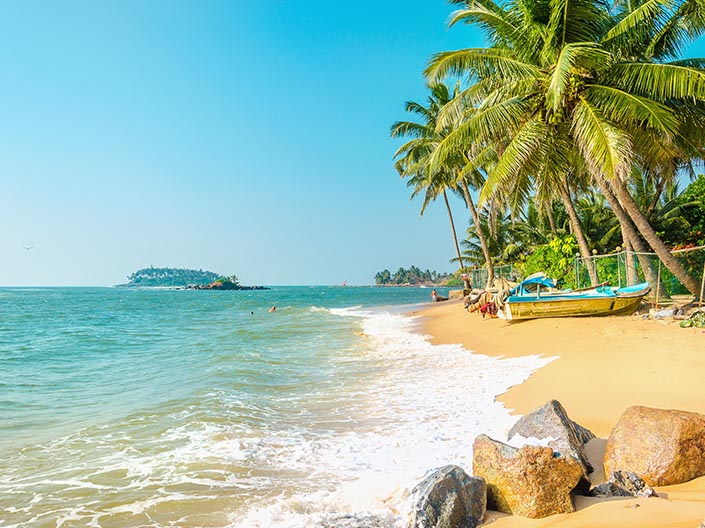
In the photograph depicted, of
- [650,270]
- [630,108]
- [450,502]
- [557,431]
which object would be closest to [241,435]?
[450,502]

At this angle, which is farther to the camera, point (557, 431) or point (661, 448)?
point (557, 431)

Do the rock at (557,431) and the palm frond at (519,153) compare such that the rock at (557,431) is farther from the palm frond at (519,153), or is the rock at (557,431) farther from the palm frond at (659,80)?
the palm frond at (659,80)

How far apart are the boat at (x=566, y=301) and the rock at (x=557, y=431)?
35.1 ft

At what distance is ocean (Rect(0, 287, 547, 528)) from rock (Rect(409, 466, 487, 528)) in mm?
260

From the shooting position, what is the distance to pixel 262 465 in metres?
5.71

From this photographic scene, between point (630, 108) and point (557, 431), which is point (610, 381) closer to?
point (557, 431)

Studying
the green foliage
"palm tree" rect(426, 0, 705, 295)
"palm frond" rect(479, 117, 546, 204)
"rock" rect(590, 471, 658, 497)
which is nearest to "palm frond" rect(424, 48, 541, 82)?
"palm tree" rect(426, 0, 705, 295)

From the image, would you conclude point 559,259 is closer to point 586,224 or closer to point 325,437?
point 586,224

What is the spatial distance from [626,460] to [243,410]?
6.33 meters

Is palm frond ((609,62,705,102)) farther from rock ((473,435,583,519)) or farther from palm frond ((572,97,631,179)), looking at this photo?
rock ((473,435,583,519))

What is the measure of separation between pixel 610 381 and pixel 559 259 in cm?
1446

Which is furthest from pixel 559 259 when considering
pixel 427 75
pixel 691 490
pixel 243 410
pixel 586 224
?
pixel 691 490

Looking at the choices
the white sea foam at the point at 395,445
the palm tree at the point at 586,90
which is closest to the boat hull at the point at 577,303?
the palm tree at the point at 586,90

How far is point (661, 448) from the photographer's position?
393 cm
